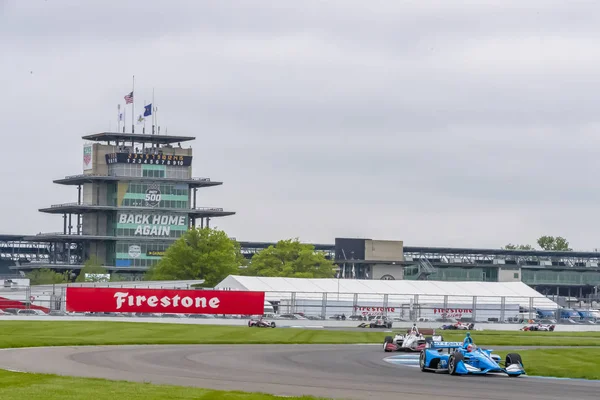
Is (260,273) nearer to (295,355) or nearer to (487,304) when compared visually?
(487,304)

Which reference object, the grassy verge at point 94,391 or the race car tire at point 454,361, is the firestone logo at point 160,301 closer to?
the race car tire at point 454,361

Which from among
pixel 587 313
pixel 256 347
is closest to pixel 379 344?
pixel 256 347

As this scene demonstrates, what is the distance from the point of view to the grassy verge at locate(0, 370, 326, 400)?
24844 mm

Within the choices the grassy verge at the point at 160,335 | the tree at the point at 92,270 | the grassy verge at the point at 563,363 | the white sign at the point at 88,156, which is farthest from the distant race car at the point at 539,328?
the white sign at the point at 88,156

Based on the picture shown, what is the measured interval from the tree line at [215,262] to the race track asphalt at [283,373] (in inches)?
4105

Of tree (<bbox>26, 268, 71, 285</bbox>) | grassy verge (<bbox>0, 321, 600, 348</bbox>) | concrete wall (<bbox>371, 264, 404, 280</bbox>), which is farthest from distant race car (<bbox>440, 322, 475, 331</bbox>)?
concrete wall (<bbox>371, 264, 404, 280</bbox>)

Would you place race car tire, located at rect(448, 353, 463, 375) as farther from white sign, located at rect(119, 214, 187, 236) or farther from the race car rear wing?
white sign, located at rect(119, 214, 187, 236)

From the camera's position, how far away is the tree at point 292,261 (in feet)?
525

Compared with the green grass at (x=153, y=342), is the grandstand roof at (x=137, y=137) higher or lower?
higher

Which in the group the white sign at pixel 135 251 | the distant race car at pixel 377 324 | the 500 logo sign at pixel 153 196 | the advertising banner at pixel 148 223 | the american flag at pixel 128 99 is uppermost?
the american flag at pixel 128 99

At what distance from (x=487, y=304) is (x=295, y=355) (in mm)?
52927

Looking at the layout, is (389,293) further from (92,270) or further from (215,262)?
(92,270)

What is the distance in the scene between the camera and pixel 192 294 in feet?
276

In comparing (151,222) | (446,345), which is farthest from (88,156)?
(446,345)
